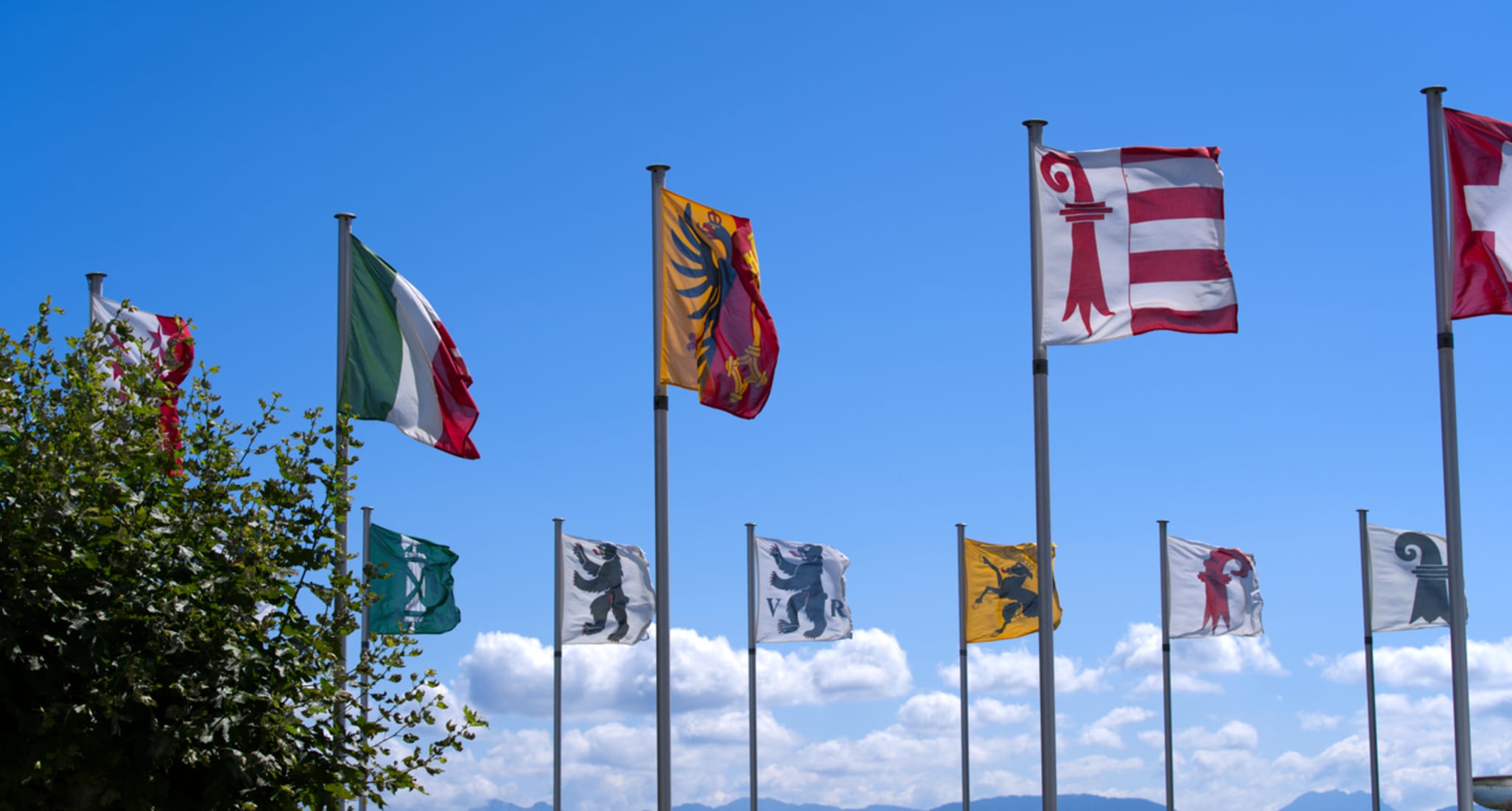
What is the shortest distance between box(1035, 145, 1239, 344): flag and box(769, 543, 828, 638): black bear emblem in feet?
77.7

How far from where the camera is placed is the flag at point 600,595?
120 ft

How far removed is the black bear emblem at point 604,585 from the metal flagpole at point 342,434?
18851mm

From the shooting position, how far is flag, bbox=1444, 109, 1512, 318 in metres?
17.8

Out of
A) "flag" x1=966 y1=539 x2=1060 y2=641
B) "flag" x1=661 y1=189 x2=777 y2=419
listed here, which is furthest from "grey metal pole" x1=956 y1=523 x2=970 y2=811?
"flag" x1=661 y1=189 x2=777 y2=419

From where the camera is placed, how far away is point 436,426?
1859cm

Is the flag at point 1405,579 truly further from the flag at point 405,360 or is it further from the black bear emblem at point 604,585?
the flag at point 405,360

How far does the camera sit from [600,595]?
3669cm

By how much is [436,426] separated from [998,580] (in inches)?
1050

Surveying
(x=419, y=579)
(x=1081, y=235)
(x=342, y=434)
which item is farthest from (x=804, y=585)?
(x=342, y=434)

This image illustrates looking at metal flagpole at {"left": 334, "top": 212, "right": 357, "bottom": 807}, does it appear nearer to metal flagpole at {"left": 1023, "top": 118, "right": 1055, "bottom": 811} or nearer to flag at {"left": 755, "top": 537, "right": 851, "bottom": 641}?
metal flagpole at {"left": 1023, "top": 118, "right": 1055, "bottom": 811}

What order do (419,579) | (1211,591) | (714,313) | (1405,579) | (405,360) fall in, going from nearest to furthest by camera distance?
1. (405,360)
2. (714,313)
3. (419,579)
4. (1405,579)
5. (1211,591)

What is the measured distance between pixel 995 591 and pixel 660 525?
26.2 metres

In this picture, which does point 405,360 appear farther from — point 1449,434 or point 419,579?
point 419,579

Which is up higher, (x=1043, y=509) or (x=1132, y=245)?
(x=1132, y=245)
